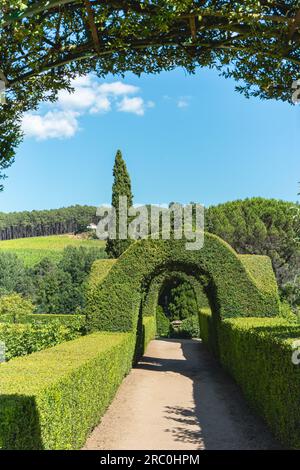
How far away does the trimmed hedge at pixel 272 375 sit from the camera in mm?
6098

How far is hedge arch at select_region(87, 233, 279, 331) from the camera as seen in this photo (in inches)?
553

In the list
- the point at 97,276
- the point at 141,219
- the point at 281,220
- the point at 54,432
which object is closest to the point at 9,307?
the point at 141,219

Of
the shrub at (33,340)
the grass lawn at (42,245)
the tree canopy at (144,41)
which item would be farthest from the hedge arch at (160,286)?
the grass lawn at (42,245)

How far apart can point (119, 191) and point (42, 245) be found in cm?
5136

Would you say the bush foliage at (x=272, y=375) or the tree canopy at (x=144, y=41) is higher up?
the tree canopy at (x=144, y=41)

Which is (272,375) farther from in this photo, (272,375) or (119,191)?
(119,191)

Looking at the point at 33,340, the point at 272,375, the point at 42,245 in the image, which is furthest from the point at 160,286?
the point at 42,245

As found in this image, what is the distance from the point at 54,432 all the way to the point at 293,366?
9.87 feet

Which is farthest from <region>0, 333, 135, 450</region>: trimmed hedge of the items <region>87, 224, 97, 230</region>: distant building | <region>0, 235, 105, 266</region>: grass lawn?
<region>87, 224, 97, 230</region>: distant building

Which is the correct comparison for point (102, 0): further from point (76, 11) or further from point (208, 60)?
point (208, 60)

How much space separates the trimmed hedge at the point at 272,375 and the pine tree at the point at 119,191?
20783mm

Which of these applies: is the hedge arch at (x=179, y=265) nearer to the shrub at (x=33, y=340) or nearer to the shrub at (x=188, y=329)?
the shrub at (x=33, y=340)

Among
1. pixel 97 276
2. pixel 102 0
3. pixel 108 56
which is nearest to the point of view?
pixel 102 0
